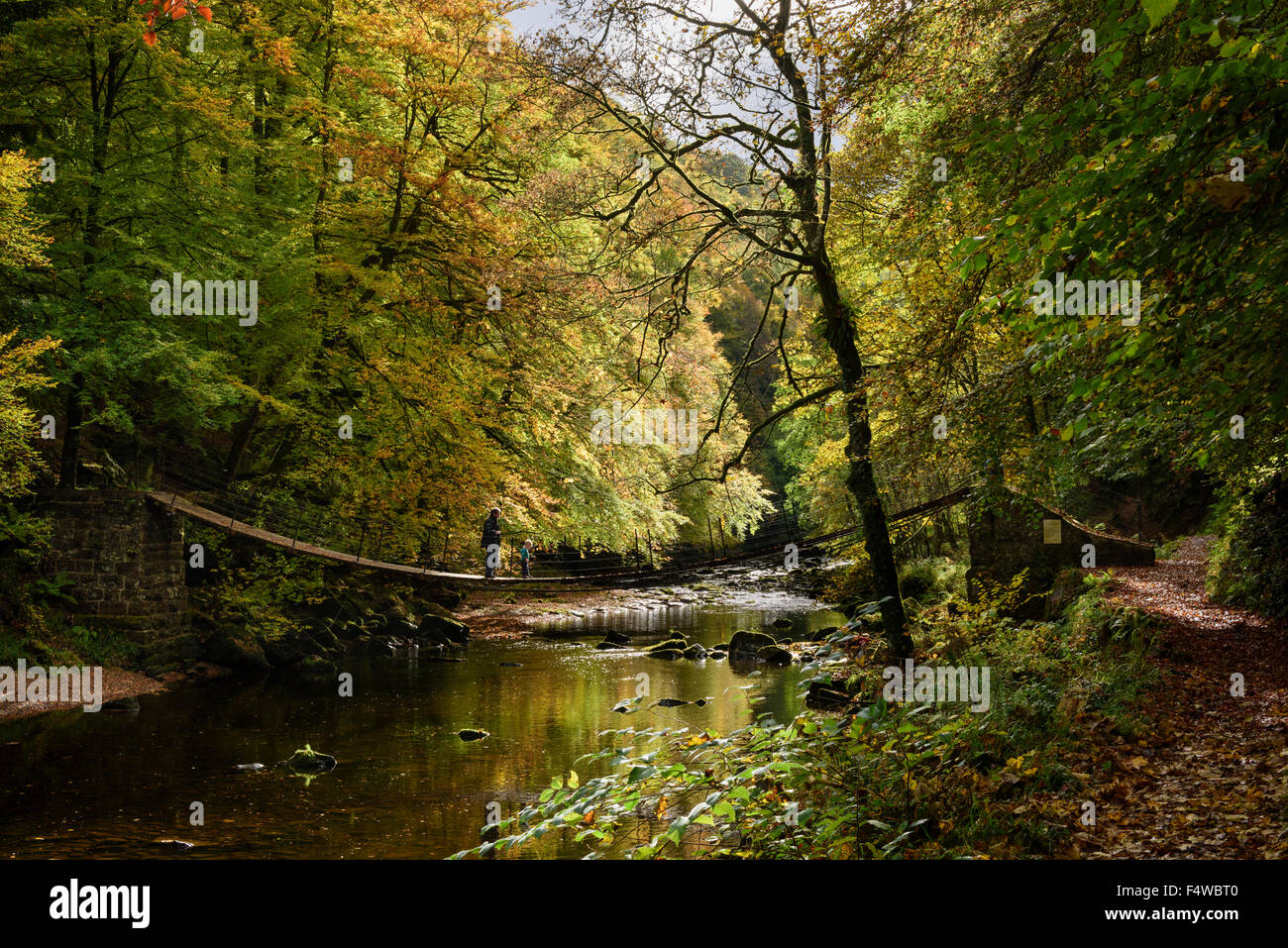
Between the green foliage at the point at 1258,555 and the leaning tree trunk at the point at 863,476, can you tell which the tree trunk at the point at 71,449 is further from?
the green foliage at the point at 1258,555

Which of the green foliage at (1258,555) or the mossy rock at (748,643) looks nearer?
the green foliage at (1258,555)

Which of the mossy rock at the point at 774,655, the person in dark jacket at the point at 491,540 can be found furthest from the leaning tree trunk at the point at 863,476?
the person in dark jacket at the point at 491,540

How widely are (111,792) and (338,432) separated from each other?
675 centimetres

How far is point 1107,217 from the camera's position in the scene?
310 cm

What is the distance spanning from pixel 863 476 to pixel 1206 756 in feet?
10.5

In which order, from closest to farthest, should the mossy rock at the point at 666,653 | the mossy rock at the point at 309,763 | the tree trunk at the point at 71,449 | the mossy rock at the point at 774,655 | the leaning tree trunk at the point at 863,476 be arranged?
the leaning tree trunk at the point at 863,476
the mossy rock at the point at 309,763
the tree trunk at the point at 71,449
the mossy rock at the point at 774,655
the mossy rock at the point at 666,653

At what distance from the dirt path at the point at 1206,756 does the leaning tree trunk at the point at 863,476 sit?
1986 mm

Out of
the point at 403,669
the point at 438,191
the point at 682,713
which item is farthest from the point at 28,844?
the point at 438,191

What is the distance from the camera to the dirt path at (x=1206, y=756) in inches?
142

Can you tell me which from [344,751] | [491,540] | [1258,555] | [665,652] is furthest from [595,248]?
[1258,555]

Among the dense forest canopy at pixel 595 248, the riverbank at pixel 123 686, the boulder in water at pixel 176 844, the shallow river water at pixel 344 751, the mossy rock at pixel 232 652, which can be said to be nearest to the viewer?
the dense forest canopy at pixel 595 248

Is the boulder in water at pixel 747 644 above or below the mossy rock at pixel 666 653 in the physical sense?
above

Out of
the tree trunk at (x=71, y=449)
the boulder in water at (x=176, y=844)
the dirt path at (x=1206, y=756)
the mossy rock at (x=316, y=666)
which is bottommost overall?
the boulder in water at (x=176, y=844)
